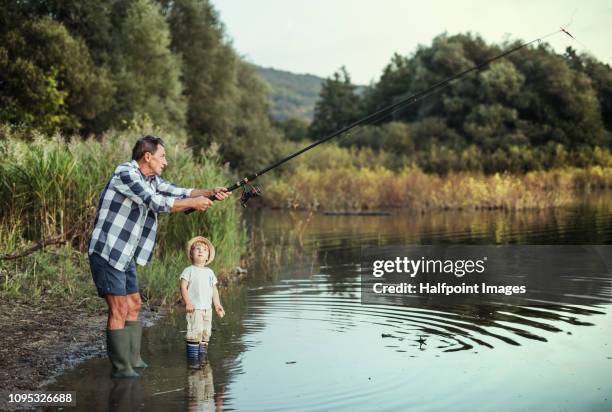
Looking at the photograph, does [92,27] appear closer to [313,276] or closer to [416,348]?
[313,276]

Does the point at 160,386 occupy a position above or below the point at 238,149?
below

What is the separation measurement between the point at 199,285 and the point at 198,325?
334mm

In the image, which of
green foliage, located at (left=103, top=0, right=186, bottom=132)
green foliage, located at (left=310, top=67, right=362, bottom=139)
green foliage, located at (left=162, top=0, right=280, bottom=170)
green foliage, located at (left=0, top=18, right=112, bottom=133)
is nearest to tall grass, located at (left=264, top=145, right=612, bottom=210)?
green foliage, located at (left=162, top=0, right=280, bottom=170)

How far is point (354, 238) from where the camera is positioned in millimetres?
20328

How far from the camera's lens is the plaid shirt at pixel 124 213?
6859 millimetres

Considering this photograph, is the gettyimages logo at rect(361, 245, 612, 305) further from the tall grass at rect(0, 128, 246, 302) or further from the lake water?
the tall grass at rect(0, 128, 246, 302)

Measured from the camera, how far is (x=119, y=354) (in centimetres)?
700

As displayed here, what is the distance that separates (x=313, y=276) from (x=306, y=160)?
1106 inches

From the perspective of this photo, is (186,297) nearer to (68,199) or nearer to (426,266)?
(68,199)

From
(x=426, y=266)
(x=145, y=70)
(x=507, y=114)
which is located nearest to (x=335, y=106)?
(x=507, y=114)

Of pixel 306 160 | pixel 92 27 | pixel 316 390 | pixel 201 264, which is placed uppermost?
pixel 92 27

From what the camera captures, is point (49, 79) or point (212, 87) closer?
point (49, 79)

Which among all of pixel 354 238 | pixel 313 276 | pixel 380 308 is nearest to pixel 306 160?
pixel 354 238

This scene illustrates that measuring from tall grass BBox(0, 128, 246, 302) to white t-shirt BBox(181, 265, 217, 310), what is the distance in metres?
3.21
